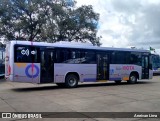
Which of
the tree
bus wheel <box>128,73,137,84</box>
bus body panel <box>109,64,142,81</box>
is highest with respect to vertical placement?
the tree

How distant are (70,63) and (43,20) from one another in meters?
17.3

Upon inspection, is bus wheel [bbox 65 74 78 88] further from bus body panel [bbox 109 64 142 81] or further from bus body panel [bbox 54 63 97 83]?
bus body panel [bbox 109 64 142 81]

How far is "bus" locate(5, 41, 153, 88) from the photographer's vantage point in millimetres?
15328

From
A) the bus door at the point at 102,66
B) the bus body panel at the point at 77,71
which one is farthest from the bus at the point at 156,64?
the bus body panel at the point at 77,71

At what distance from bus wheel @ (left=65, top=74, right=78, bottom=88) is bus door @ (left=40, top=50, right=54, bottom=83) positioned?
1145 mm

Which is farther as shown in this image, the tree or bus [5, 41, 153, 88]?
the tree

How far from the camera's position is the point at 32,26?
33.5 m

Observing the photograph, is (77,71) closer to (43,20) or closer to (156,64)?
(43,20)

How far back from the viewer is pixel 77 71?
17.5m

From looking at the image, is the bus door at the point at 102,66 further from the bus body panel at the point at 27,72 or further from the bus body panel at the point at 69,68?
the bus body panel at the point at 27,72

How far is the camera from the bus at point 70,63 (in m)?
15.3

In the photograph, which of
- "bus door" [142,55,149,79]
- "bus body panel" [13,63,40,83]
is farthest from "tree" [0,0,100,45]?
"bus body panel" [13,63,40,83]

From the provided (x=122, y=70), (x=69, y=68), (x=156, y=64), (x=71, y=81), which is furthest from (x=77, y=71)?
(x=156, y=64)

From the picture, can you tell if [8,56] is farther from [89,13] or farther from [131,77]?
[89,13]
